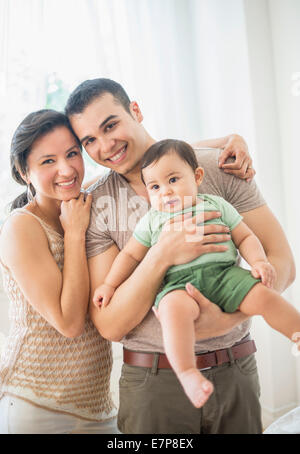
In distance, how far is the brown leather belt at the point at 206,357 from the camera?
1.09m

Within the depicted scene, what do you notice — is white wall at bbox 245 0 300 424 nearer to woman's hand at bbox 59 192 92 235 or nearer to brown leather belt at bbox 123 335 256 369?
brown leather belt at bbox 123 335 256 369

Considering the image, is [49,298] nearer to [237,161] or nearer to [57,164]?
[57,164]

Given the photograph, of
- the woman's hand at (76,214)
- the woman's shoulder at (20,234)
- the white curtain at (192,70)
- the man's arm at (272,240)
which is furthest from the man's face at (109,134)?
the white curtain at (192,70)

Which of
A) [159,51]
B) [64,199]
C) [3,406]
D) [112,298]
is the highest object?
[159,51]

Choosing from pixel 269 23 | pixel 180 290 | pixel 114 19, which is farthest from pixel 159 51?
pixel 180 290

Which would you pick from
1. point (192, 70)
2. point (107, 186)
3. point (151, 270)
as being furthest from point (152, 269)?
point (192, 70)

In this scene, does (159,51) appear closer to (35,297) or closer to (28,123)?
(28,123)

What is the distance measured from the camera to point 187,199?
987 millimetres

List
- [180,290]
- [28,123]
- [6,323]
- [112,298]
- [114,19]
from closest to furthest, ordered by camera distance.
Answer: [180,290] → [112,298] → [28,123] → [6,323] → [114,19]

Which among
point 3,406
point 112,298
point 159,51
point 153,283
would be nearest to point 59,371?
point 3,406

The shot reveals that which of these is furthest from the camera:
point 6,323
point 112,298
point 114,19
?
point 114,19

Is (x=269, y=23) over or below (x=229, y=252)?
over
